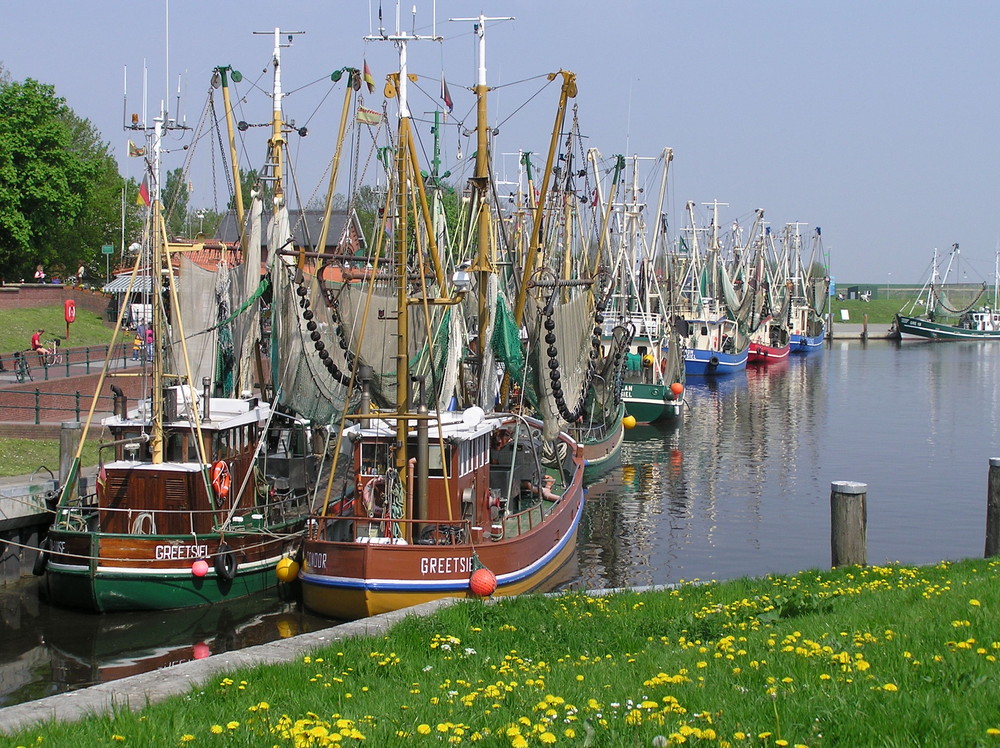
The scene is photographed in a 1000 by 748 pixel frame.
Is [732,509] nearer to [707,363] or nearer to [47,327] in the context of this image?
[47,327]

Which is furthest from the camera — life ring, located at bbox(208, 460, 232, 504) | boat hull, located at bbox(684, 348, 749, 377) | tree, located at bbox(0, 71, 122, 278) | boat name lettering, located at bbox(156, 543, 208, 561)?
boat hull, located at bbox(684, 348, 749, 377)

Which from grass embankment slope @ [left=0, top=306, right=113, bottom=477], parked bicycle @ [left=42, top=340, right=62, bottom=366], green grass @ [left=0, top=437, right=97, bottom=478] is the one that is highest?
grass embankment slope @ [left=0, top=306, right=113, bottom=477]

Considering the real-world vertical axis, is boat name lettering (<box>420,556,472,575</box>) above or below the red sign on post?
below

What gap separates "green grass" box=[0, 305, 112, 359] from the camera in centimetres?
5375

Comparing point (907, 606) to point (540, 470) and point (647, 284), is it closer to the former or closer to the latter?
point (540, 470)

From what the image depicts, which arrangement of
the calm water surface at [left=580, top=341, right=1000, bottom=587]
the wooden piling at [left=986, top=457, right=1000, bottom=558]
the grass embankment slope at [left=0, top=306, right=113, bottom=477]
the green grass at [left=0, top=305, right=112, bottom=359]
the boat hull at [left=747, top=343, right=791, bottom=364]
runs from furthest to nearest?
the boat hull at [left=747, top=343, right=791, bottom=364], the green grass at [left=0, top=305, right=112, bottom=359], the grass embankment slope at [left=0, top=306, right=113, bottom=477], the calm water surface at [left=580, top=341, right=1000, bottom=587], the wooden piling at [left=986, top=457, right=1000, bottom=558]

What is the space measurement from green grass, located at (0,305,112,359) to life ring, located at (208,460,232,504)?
31.7 meters

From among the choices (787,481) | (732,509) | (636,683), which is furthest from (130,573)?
(787,481)

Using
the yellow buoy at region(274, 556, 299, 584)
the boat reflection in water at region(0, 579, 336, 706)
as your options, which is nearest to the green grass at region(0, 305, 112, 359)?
the boat reflection in water at region(0, 579, 336, 706)

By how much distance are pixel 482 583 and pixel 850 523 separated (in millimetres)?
6484

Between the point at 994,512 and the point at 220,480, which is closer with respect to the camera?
the point at 994,512

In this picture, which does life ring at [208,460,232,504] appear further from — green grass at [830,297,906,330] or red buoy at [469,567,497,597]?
green grass at [830,297,906,330]

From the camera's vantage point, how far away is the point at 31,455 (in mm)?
30656

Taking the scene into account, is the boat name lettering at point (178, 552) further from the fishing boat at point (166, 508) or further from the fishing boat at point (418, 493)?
the fishing boat at point (418, 493)
